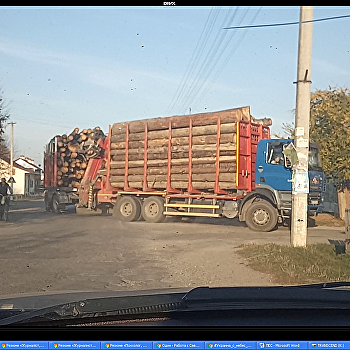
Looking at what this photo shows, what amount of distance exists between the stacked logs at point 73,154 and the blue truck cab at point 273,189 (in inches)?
327

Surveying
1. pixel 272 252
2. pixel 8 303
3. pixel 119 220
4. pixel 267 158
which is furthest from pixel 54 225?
pixel 8 303

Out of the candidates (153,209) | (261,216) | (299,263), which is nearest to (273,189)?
(261,216)

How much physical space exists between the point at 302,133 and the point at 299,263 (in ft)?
9.50

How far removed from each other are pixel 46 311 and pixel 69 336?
0.69 metres

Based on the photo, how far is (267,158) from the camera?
16672 millimetres

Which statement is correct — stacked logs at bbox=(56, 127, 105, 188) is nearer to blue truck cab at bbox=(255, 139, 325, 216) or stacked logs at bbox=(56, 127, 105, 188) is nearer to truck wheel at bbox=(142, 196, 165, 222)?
truck wheel at bbox=(142, 196, 165, 222)

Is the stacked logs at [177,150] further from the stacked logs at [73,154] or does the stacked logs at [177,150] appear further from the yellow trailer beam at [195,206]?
the stacked logs at [73,154]

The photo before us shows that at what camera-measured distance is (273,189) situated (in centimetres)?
1658

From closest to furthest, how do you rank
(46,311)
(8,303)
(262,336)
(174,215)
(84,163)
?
1. (262,336)
2. (46,311)
3. (8,303)
4. (174,215)
5. (84,163)

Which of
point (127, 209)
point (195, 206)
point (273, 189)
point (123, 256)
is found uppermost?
point (273, 189)

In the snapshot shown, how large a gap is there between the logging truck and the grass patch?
4293mm

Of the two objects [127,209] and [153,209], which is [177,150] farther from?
[127,209]

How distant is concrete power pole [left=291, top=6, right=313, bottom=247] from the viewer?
10.9 meters

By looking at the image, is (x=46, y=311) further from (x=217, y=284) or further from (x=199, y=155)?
(x=199, y=155)
